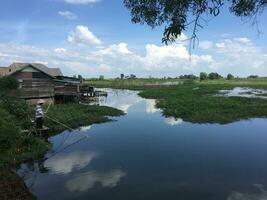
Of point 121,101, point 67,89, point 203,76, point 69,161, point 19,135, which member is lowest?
point 69,161

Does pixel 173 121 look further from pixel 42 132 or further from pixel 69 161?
pixel 69 161

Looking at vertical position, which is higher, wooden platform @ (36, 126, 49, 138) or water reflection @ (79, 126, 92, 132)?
wooden platform @ (36, 126, 49, 138)

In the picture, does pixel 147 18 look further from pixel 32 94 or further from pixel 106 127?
pixel 32 94

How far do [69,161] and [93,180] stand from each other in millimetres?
3428

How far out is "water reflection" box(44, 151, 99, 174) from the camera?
16.4 metres

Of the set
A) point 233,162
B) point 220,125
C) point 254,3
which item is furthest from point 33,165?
point 220,125

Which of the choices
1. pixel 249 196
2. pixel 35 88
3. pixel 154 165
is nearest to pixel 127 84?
pixel 35 88

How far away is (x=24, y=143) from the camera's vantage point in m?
18.7

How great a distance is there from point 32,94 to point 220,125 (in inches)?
798

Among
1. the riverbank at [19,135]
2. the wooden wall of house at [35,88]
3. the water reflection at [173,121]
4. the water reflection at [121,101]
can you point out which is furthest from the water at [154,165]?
the water reflection at [121,101]

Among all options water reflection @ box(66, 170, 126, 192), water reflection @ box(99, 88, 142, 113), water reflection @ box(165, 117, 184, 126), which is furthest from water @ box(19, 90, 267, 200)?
water reflection @ box(99, 88, 142, 113)

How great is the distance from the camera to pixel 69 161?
17797mm

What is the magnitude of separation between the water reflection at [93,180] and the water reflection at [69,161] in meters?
1.17

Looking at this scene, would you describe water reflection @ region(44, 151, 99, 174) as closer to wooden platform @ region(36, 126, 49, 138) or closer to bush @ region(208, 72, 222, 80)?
wooden platform @ region(36, 126, 49, 138)
